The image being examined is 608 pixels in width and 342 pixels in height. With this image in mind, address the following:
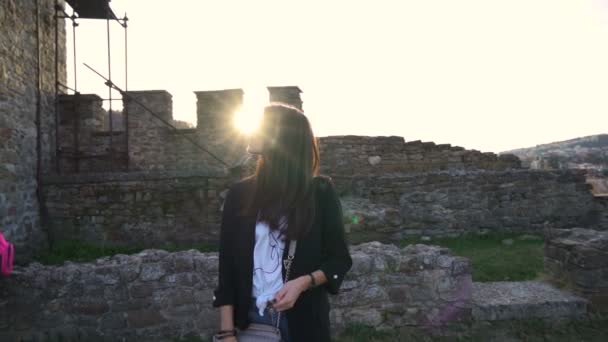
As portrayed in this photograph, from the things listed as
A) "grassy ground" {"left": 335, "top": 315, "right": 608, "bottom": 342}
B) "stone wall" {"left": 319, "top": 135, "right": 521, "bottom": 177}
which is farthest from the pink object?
"stone wall" {"left": 319, "top": 135, "right": 521, "bottom": 177}

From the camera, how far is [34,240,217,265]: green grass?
272 inches

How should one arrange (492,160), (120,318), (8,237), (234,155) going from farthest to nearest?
(492,160), (234,155), (8,237), (120,318)

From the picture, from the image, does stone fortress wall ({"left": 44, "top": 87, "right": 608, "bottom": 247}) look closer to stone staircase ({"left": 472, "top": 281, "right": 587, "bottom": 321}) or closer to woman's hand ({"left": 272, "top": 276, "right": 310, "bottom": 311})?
stone staircase ({"left": 472, "top": 281, "right": 587, "bottom": 321})

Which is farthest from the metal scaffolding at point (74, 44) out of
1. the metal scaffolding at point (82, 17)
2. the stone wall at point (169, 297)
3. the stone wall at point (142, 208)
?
the stone wall at point (169, 297)

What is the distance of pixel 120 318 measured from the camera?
154 inches

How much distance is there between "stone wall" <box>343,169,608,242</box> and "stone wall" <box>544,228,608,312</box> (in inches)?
149

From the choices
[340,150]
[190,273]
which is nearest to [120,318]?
[190,273]

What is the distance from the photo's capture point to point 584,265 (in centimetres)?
429

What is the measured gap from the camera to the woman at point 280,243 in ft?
6.08

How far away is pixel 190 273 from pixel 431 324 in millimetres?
2362

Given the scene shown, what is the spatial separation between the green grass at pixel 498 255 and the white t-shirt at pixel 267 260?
425 centimetres

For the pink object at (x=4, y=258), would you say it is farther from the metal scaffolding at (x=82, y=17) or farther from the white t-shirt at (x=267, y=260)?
the metal scaffolding at (x=82, y=17)

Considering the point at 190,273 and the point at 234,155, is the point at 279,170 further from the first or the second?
the point at 234,155

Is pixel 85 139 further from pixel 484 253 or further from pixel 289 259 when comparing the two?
pixel 289 259
